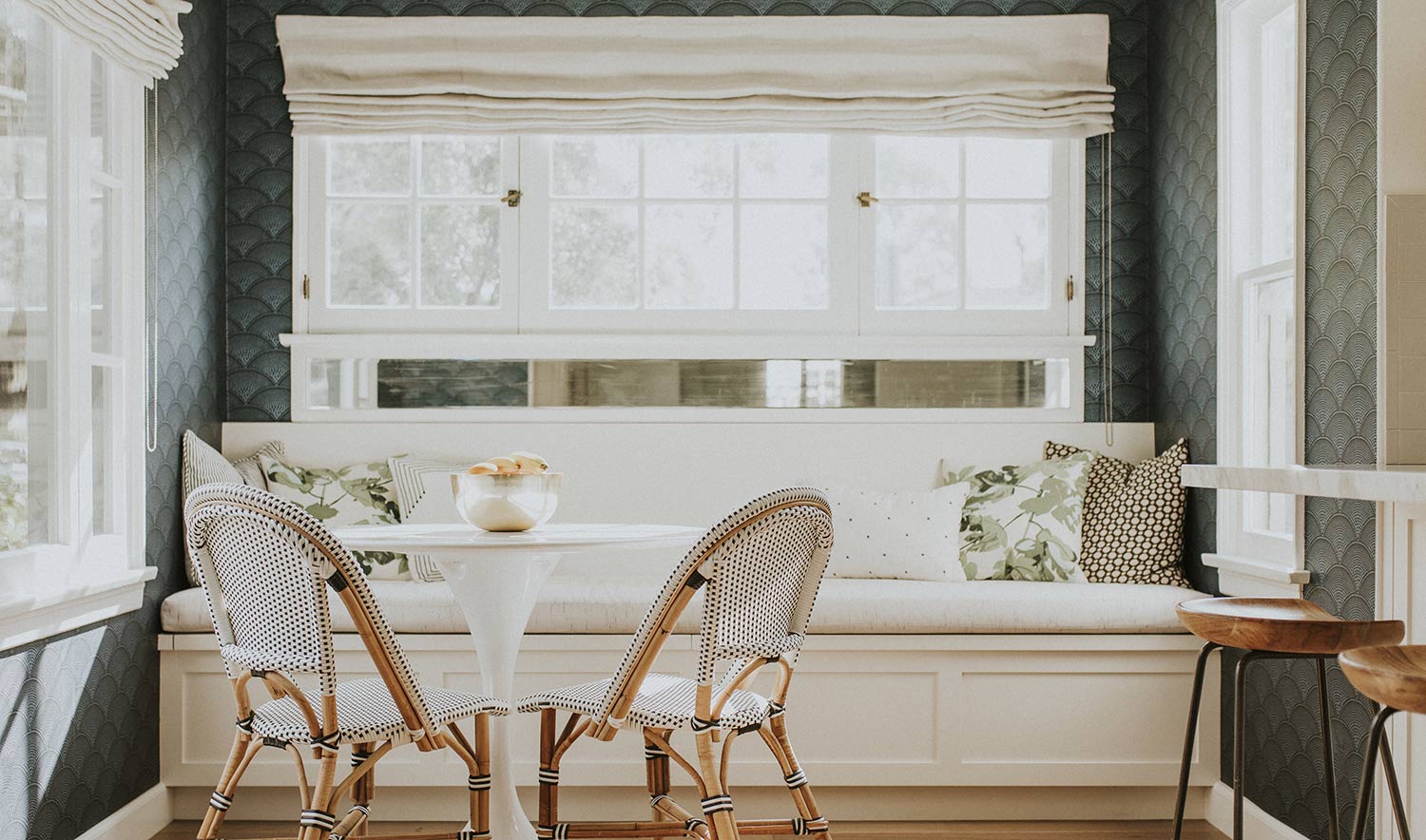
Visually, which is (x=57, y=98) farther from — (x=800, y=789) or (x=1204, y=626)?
(x=1204, y=626)

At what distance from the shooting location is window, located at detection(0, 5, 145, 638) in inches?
106

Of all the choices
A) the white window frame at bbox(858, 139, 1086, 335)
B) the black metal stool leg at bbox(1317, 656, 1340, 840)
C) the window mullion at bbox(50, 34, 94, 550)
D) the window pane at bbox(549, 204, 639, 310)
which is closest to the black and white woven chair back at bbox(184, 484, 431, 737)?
the window mullion at bbox(50, 34, 94, 550)

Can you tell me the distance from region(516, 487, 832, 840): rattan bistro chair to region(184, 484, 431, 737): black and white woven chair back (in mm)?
398

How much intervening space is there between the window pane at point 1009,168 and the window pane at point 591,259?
3.91 feet

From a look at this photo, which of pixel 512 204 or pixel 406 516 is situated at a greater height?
pixel 512 204

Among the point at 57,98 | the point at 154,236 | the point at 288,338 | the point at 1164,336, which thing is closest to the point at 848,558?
the point at 1164,336

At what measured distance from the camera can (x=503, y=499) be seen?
8.29ft

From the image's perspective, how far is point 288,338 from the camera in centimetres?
396

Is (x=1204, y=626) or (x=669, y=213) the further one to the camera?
(x=669, y=213)

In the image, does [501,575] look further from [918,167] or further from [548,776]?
[918,167]

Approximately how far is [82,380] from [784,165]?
2250mm

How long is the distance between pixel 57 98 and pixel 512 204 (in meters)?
1.46

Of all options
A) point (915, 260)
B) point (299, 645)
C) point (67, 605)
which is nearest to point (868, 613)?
point (915, 260)

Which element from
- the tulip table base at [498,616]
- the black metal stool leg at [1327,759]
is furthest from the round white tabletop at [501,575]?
the black metal stool leg at [1327,759]
